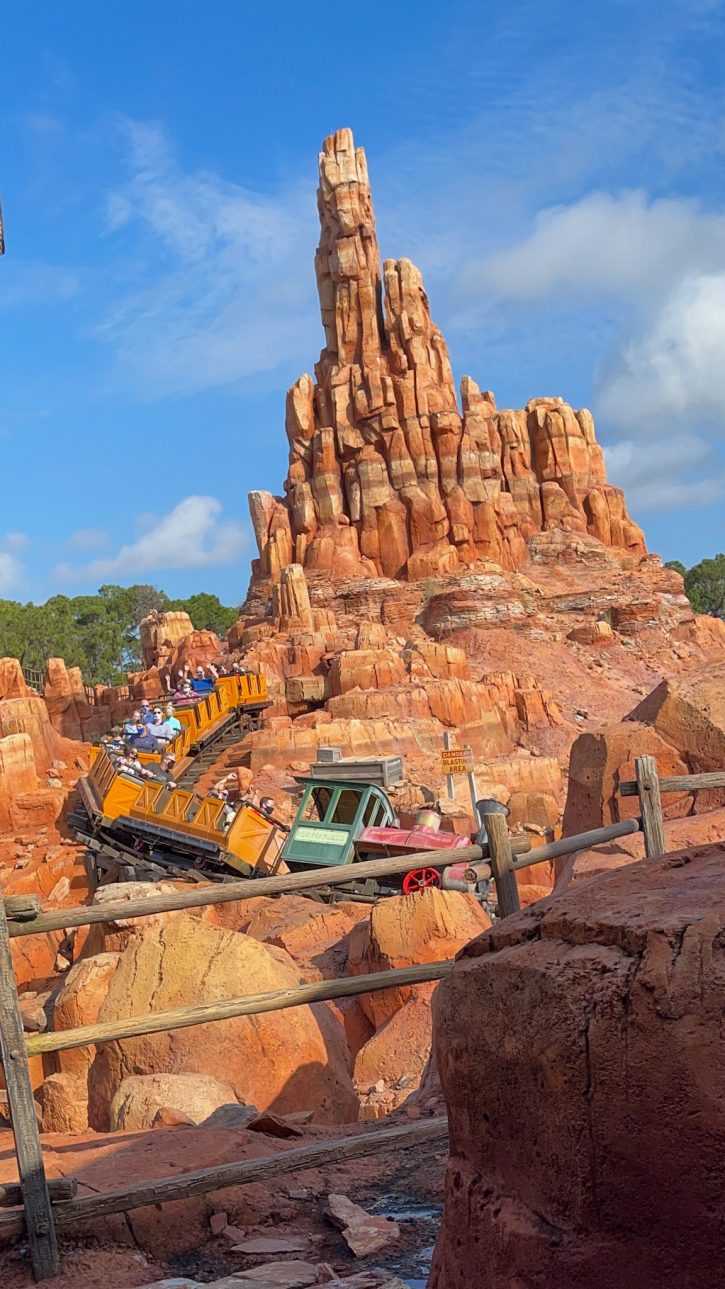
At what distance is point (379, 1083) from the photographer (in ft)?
23.6

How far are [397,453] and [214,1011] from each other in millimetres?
48412

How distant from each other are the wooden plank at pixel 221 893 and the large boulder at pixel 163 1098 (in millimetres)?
1539

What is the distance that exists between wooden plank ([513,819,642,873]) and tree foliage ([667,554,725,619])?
6981cm

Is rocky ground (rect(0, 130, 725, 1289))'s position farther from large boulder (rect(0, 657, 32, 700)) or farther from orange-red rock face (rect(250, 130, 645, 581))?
orange-red rock face (rect(250, 130, 645, 581))

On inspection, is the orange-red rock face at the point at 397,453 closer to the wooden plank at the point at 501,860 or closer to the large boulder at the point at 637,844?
the large boulder at the point at 637,844

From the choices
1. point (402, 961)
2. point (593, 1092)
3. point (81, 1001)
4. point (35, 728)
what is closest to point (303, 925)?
point (402, 961)

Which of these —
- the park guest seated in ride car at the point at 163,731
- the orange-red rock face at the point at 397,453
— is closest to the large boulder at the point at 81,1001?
the park guest seated in ride car at the point at 163,731

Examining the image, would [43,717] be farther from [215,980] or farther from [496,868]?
[496,868]

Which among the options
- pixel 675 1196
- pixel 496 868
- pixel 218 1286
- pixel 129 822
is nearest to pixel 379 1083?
pixel 496 868

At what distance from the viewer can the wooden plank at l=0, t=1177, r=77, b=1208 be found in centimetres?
347

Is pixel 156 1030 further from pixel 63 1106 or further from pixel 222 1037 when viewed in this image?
pixel 63 1106

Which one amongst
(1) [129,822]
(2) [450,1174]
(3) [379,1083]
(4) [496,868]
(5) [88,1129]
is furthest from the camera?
(1) [129,822]

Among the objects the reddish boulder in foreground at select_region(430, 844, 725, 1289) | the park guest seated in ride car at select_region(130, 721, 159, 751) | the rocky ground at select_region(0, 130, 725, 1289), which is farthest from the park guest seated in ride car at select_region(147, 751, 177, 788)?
the reddish boulder in foreground at select_region(430, 844, 725, 1289)

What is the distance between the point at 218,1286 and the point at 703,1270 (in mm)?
1601
